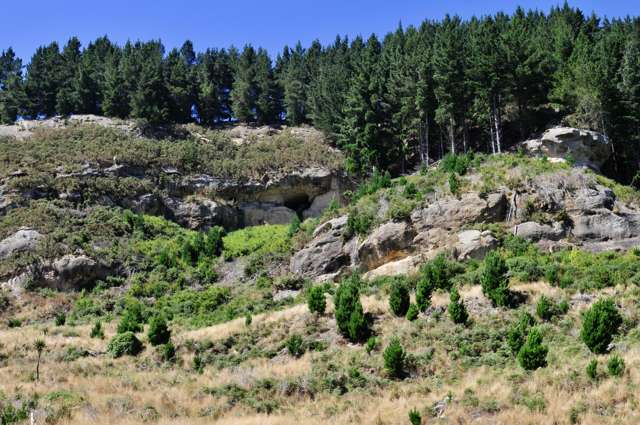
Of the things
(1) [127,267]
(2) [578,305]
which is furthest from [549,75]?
(1) [127,267]

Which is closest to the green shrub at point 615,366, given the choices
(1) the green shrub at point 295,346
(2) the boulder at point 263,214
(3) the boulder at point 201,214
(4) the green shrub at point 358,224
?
(1) the green shrub at point 295,346

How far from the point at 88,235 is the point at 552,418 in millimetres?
36867

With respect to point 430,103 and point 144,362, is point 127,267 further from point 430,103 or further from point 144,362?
point 430,103

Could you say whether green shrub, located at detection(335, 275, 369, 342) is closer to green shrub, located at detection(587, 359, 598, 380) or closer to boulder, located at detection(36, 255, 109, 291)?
green shrub, located at detection(587, 359, 598, 380)

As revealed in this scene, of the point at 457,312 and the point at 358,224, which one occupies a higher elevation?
the point at 358,224

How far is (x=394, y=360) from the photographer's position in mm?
23422

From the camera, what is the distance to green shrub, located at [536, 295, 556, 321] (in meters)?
25.4

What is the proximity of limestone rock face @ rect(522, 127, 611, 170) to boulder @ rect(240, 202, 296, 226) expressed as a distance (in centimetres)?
2265

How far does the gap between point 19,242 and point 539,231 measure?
3557 cm

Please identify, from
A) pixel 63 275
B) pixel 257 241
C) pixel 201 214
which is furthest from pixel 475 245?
pixel 63 275

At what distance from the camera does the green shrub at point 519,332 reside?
76.4 feet

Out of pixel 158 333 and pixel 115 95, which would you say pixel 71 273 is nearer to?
pixel 158 333

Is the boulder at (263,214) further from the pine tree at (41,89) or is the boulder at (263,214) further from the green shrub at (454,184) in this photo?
the pine tree at (41,89)

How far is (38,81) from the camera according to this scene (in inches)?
2827
